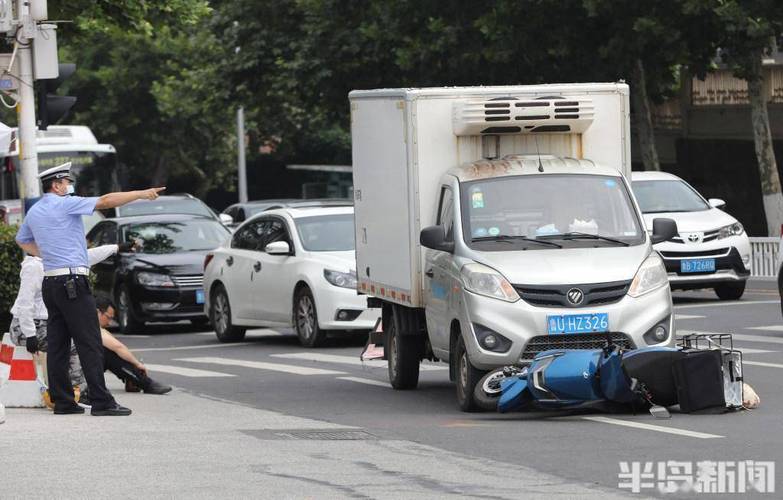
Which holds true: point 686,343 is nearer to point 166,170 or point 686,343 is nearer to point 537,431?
point 537,431

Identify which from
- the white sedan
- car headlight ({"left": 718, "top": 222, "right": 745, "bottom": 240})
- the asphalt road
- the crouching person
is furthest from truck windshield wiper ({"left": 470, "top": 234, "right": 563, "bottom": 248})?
car headlight ({"left": 718, "top": 222, "right": 745, "bottom": 240})

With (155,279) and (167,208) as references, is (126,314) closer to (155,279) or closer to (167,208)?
(155,279)

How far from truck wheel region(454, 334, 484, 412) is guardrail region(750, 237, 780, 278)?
56.4 ft

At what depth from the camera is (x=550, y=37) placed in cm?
3400

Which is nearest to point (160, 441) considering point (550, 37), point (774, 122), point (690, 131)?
point (550, 37)

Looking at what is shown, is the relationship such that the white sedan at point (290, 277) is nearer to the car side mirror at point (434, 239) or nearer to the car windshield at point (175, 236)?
the car windshield at point (175, 236)

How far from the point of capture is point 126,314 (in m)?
24.4

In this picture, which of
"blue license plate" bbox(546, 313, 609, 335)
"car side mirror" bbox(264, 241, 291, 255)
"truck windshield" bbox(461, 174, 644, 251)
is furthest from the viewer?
"car side mirror" bbox(264, 241, 291, 255)

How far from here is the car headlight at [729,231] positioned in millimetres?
24016

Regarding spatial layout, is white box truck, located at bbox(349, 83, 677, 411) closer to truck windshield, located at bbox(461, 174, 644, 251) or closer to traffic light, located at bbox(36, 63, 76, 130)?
truck windshield, located at bbox(461, 174, 644, 251)

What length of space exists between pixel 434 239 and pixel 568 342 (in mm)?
1349

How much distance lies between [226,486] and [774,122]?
102 ft

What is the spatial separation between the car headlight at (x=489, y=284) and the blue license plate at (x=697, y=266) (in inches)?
432

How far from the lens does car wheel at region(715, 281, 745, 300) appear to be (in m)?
24.3
